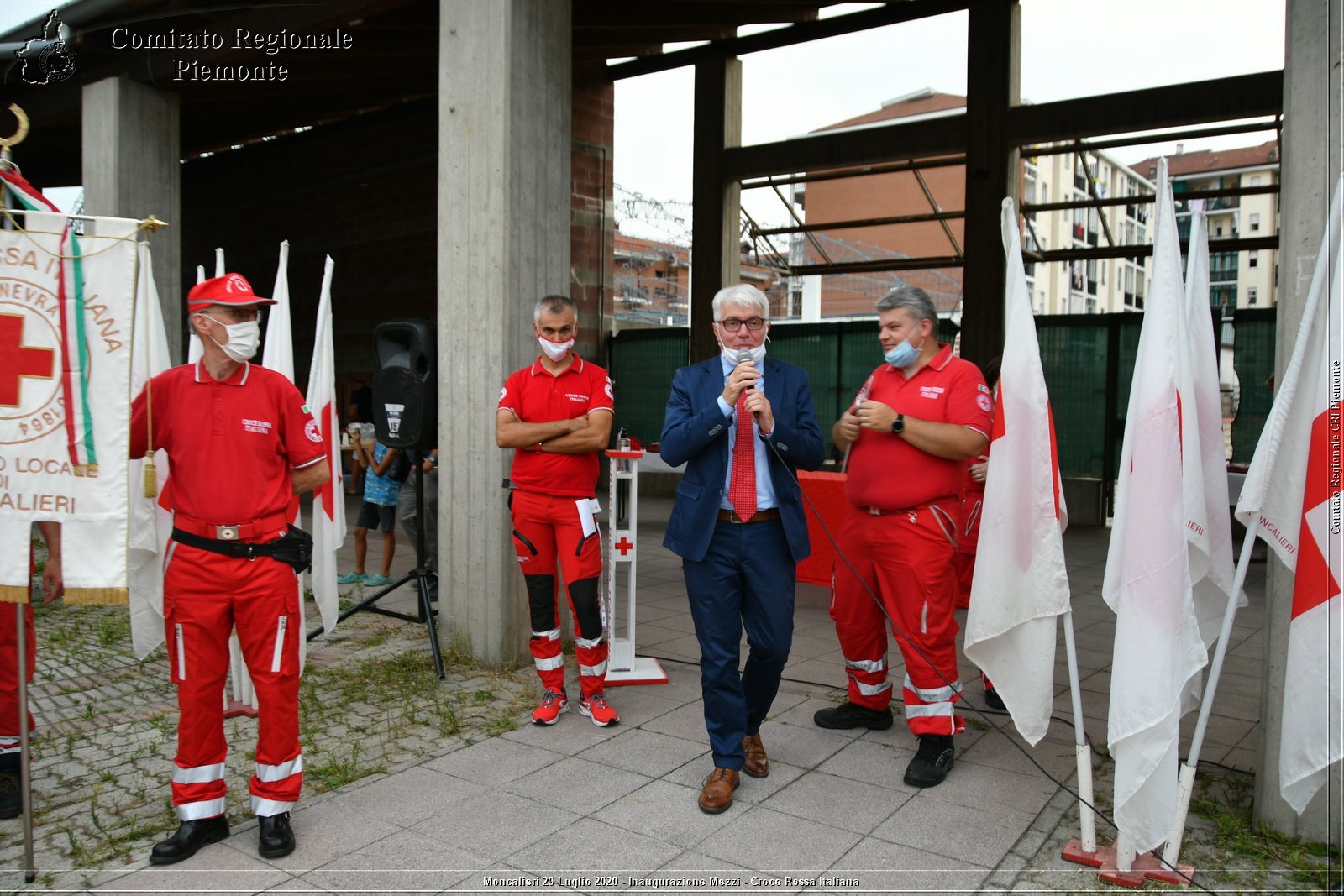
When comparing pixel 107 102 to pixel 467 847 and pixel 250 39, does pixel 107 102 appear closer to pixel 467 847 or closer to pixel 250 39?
pixel 250 39

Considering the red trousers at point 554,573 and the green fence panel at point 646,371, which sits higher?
the green fence panel at point 646,371

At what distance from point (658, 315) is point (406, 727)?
40.6m

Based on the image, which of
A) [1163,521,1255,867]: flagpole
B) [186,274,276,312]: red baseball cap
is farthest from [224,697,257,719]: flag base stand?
[1163,521,1255,867]: flagpole

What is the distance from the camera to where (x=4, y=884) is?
128 inches

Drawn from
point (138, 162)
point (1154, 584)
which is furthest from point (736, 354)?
point (138, 162)

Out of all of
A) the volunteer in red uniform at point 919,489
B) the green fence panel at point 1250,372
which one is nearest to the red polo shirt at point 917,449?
the volunteer in red uniform at point 919,489

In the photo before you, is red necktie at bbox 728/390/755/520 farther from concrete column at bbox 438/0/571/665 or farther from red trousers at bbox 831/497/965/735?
concrete column at bbox 438/0/571/665

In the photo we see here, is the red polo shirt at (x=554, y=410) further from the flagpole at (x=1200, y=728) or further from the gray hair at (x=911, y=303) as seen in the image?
the flagpole at (x=1200, y=728)

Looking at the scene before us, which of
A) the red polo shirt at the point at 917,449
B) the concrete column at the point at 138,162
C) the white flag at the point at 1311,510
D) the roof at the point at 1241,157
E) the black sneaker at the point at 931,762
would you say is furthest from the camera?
the roof at the point at 1241,157

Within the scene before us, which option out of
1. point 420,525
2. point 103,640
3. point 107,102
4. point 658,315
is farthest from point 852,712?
point 658,315

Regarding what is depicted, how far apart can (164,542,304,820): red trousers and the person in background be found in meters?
4.26

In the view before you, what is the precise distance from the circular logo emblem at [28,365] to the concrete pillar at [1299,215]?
4.10m

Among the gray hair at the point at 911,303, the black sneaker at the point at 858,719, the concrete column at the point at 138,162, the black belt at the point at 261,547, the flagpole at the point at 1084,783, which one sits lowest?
the black sneaker at the point at 858,719

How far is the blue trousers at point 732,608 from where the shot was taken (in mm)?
3912
